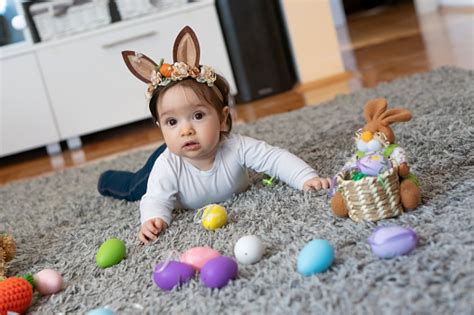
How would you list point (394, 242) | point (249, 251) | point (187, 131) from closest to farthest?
point (394, 242) → point (249, 251) → point (187, 131)

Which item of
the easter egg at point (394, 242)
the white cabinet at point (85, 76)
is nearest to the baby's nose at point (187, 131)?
the easter egg at point (394, 242)

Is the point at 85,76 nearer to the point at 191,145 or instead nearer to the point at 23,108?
the point at 23,108

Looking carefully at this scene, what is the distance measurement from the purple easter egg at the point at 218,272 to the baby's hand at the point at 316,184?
36 cm

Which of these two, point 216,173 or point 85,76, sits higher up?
point 85,76

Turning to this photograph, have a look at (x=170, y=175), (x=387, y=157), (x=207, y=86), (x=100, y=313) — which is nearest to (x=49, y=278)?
(x=100, y=313)

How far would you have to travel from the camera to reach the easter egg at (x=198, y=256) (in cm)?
99

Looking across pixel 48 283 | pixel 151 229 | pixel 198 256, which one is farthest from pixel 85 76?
pixel 198 256

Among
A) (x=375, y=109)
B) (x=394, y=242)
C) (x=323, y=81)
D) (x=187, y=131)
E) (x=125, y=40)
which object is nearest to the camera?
(x=394, y=242)

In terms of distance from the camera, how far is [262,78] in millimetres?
2852

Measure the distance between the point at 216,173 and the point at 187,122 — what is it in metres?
0.14

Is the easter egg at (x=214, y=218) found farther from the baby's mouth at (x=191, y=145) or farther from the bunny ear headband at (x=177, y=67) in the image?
the bunny ear headband at (x=177, y=67)

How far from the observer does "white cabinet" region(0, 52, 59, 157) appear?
2.67 metres

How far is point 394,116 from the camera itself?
3.53 feet

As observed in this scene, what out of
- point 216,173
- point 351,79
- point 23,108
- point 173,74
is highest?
point 173,74
